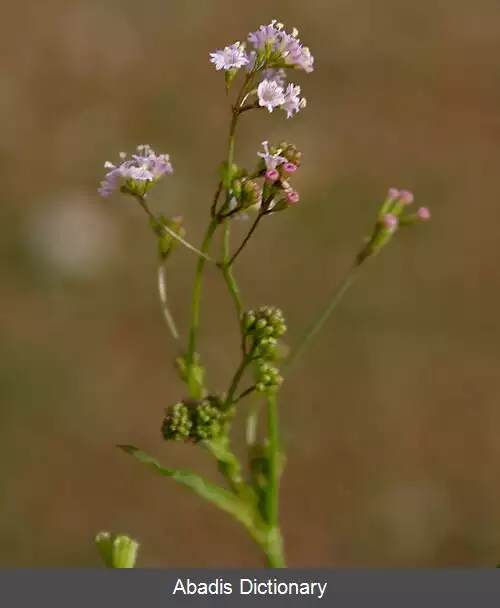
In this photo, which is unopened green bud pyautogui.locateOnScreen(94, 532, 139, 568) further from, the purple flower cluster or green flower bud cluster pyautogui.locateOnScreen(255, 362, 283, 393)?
the purple flower cluster

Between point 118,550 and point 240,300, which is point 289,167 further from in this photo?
point 118,550

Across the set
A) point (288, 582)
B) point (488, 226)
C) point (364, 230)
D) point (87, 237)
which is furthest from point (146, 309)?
point (288, 582)

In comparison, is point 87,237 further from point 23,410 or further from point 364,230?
point 364,230

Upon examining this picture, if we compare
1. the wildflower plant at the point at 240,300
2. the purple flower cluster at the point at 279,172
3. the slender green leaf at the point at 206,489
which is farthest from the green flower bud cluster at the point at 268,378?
the purple flower cluster at the point at 279,172

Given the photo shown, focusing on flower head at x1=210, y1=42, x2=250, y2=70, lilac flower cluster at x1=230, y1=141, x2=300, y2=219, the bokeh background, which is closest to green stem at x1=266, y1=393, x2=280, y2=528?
lilac flower cluster at x1=230, y1=141, x2=300, y2=219

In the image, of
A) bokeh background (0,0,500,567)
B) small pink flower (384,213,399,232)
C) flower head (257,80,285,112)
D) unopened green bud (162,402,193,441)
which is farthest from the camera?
bokeh background (0,0,500,567)

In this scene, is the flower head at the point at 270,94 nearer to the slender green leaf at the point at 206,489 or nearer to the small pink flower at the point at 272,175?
the small pink flower at the point at 272,175

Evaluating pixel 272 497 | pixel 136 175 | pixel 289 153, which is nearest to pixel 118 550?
pixel 272 497
